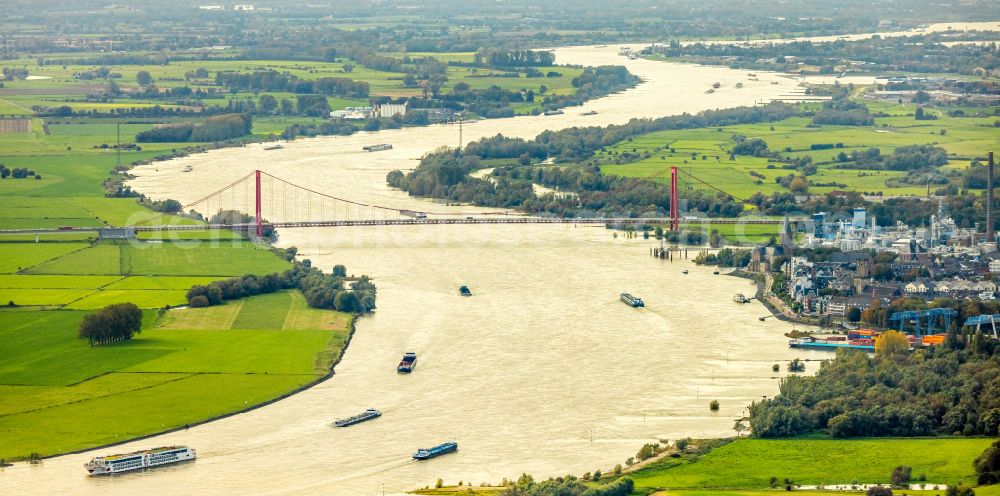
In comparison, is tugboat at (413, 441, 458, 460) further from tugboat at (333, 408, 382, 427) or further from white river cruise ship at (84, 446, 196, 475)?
white river cruise ship at (84, 446, 196, 475)

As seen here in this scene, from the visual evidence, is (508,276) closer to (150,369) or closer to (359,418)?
(150,369)

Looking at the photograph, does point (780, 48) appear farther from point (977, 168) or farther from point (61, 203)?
point (61, 203)

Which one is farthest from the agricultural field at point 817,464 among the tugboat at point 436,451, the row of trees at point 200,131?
the row of trees at point 200,131

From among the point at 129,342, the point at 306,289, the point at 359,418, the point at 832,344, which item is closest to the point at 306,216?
the point at 306,289

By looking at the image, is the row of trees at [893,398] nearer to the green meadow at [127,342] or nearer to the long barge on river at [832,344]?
the long barge on river at [832,344]

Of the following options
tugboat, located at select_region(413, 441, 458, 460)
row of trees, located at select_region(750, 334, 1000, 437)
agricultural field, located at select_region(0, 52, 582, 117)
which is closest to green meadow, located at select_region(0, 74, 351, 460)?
tugboat, located at select_region(413, 441, 458, 460)
